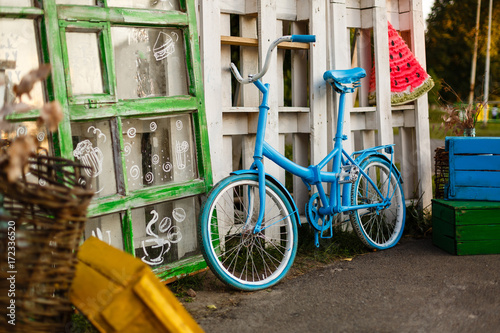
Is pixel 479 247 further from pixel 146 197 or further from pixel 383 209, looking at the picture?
pixel 146 197

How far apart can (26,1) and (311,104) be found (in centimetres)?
229

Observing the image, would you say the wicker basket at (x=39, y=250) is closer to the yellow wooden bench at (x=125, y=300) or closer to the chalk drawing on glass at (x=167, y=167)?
the yellow wooden bench at (x=125, y=300)

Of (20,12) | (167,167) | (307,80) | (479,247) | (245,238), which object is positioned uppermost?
(20,12)

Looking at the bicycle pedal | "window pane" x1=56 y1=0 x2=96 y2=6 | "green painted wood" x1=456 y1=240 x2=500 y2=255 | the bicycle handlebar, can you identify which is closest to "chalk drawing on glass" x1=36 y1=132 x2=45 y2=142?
"window pane" x1=56 y1=0 x2=96 y2=6

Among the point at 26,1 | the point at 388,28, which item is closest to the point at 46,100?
the point at 26,1

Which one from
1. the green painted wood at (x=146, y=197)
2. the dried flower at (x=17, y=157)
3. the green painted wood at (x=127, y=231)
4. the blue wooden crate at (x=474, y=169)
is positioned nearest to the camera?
the dried flower at (x=17, y=157)

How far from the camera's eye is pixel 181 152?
349 centimetres

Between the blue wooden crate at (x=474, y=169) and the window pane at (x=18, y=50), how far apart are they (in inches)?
122

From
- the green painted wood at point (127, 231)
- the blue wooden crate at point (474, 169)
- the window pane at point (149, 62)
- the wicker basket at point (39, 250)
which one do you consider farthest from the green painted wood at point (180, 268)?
the blue wooden crate at point (474, 169)

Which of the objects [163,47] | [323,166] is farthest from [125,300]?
[323,166]

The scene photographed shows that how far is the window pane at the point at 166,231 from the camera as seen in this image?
3277 mm

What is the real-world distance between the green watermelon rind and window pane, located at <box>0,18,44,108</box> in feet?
→ 9.90

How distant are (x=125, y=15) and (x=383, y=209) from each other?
2.56 metres

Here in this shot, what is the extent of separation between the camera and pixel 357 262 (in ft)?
13.4
